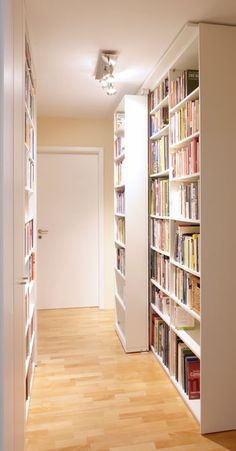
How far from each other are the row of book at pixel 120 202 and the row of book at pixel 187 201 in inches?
33.4

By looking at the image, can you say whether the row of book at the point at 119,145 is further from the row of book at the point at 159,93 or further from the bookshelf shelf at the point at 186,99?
the bookshelf shelf at the point at 186,99

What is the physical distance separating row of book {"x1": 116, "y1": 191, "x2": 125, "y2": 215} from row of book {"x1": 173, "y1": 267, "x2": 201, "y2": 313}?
3.33ft

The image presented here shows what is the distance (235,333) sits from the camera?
2.09 metres

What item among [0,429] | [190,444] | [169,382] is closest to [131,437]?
[190,444]

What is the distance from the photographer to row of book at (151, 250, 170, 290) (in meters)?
2.82

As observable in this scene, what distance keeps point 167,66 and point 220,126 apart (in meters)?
0.93

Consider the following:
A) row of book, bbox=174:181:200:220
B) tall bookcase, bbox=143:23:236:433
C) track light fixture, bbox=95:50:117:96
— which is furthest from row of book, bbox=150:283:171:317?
track light fixture, bbox=95:50:117:96

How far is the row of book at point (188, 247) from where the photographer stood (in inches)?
86.1

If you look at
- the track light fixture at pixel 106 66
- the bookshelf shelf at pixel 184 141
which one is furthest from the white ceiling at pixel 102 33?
the bookshelf shelf at pixel 184 141

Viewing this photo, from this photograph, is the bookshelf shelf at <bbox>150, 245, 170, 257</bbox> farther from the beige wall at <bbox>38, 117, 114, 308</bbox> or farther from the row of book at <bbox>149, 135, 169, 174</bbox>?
the beige wall at <bbox>38, 117, 114, 308</bbox>

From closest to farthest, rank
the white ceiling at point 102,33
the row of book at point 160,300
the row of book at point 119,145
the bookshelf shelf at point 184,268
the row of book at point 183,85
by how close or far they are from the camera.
Answer: the white ceiling at point 102,33 → the bookshelf shelf at point 184,268 → the row of book at point 183,85 → the row of book at point 160,300 → the row of book at point 119,145

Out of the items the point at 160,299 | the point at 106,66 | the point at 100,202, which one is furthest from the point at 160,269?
the point at 100,202

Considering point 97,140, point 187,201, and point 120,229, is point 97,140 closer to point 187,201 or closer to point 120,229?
point 120,229

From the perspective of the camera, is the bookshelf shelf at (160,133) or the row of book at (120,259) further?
the row of book at (120,259)
